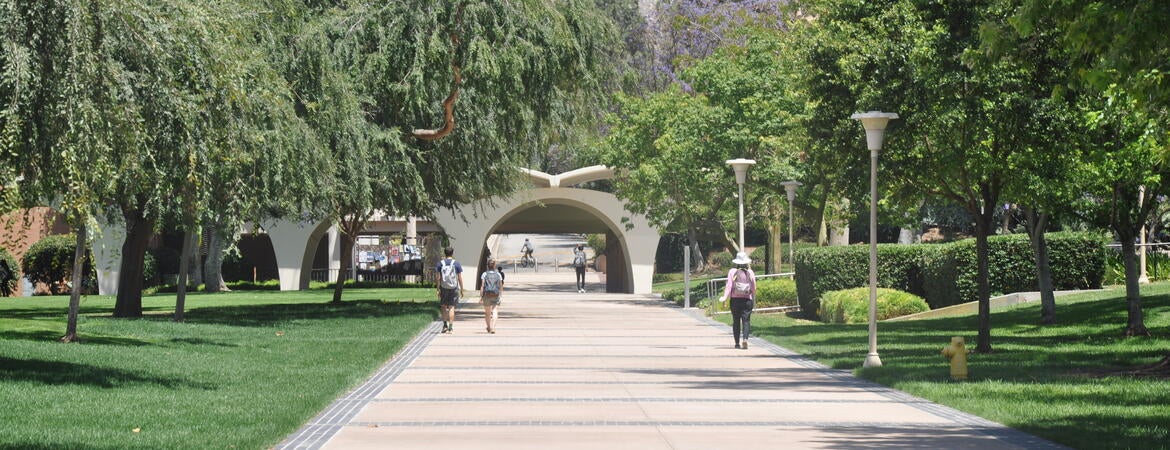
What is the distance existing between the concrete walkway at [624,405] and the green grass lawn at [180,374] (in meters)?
0.53

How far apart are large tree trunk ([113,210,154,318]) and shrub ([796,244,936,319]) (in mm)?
15740

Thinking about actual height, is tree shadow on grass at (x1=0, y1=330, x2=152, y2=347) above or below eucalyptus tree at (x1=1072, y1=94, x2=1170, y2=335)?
below

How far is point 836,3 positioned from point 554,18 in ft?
27.5

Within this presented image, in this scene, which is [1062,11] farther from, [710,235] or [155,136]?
[710,235]

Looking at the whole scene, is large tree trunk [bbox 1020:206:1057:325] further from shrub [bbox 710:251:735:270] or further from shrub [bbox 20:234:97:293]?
shrub [bbox 710:251:735:270]

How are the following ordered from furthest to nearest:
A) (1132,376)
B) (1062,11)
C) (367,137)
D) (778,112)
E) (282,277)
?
(282,277)
(778,112)
(367,137)
(1132,376)
(1062,11)

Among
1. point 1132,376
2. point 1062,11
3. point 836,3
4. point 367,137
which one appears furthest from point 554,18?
point 1062,11

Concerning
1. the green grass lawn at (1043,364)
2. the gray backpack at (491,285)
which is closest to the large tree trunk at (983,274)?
the green grass lawn at (1043,364)

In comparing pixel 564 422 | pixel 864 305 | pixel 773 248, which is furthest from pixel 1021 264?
pixel 564 422

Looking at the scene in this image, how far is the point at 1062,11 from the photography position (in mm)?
10836

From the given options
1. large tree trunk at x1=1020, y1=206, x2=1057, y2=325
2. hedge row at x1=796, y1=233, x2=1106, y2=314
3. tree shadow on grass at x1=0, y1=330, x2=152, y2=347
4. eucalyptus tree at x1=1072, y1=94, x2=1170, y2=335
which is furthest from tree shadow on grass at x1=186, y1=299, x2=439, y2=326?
eucalyptus tree at x1=1072, y1=94, x2=1170, y2=335

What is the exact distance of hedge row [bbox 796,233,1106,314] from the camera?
30938 millimetres

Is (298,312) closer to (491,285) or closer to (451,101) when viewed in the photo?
(451,101)

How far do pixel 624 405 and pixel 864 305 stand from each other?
1832cm
